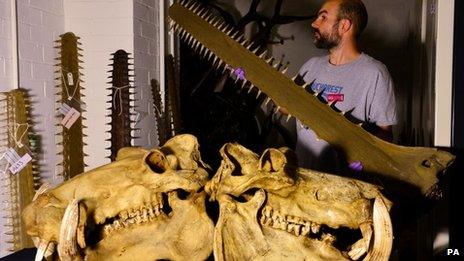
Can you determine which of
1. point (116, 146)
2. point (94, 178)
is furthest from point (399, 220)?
point (116, 146)

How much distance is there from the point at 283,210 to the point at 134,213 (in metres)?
0.42

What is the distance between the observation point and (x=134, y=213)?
4.35 feet

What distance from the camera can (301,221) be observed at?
1243mm

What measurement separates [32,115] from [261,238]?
2.25m

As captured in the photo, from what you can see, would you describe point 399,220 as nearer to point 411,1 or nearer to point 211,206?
point 211,206

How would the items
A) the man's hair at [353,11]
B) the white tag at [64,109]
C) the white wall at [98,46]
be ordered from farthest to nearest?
1. the white wall at [98,46]
2. the white tag at [64,109]
3. the man's hair at [353,11]

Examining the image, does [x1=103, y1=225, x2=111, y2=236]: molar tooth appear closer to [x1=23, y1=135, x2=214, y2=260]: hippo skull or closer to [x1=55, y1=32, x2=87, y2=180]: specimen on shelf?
[x1=23, y1=135, x2=214, y2=260]: hippo skull

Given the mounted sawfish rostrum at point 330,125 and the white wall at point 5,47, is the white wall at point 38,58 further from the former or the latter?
the mounted sawfish rostrum at point 330,125

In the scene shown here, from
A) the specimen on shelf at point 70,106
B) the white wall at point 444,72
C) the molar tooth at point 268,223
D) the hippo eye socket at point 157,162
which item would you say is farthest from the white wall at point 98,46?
the molar tooth at point 268,223

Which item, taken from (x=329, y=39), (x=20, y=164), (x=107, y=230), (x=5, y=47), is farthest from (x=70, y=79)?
(x=107, y=230)

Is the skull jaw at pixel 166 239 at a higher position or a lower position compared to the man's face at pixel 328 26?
lower

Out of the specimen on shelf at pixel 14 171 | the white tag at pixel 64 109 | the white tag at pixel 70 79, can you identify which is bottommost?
the specimen on shelf at pixel 14 171

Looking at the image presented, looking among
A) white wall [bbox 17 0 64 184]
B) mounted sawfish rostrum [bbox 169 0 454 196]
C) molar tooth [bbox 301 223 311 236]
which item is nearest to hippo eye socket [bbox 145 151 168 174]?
molar tooth [bbox 301 223 311 236]

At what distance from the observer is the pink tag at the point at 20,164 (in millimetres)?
2703
